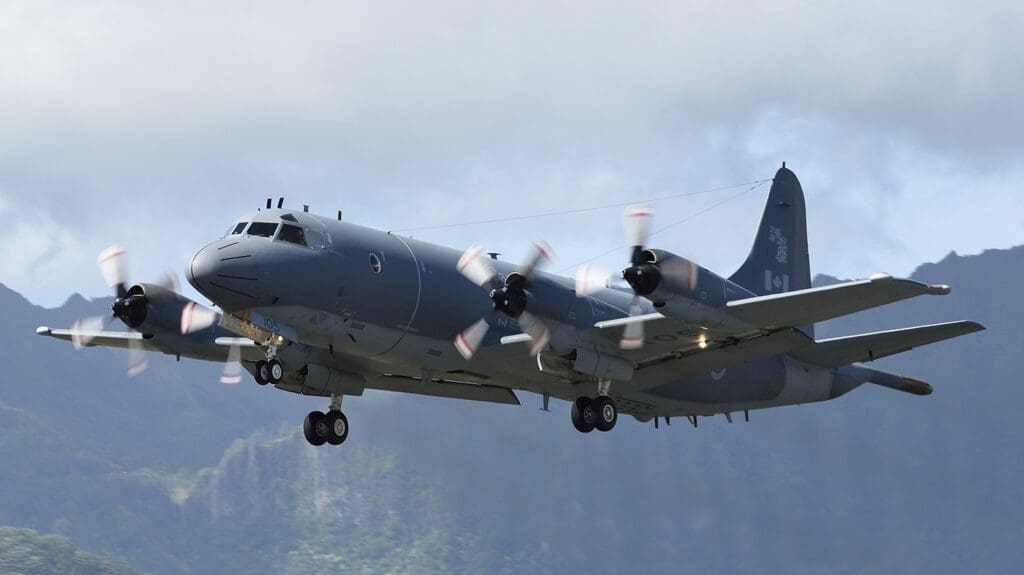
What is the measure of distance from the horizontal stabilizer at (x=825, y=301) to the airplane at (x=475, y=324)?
39 millimetres

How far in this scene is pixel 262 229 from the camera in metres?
30.4

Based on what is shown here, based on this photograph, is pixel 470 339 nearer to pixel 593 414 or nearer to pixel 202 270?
pixel 593 414

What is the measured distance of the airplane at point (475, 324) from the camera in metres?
29.8

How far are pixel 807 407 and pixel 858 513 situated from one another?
9497 millimetres

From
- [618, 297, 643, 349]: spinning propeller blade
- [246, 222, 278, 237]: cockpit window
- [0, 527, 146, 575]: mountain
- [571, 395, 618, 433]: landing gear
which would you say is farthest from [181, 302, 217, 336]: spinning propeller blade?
[0, 527, 146, 575]: mountain

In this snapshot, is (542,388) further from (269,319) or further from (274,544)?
(274,544)

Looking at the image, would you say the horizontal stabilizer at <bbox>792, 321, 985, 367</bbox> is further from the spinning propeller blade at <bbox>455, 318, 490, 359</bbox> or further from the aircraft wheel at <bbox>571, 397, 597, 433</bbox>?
the spinning propeller blade at <bbox>455, 318, 490, 359</bbox>

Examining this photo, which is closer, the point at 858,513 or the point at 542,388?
the point at 542,388

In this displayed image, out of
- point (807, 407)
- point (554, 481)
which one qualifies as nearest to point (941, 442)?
point (807, 407)

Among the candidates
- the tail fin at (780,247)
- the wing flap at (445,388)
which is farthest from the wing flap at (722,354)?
the tail fin at (780,247)

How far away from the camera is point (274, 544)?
172 metres

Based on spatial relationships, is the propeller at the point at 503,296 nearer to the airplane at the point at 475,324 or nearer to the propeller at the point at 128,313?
the airplane at the point at 475,324

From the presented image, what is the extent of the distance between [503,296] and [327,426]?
6175mm

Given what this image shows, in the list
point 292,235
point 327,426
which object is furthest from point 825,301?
point 327,426
